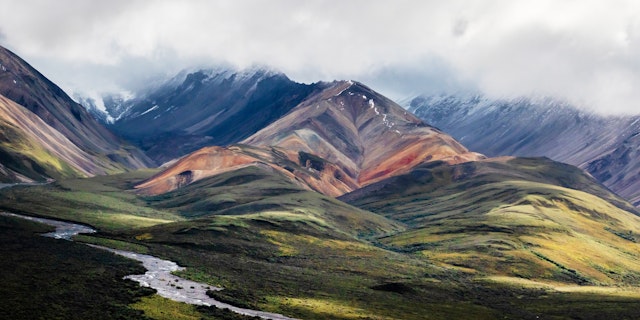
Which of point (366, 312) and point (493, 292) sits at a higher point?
point (493, 292)

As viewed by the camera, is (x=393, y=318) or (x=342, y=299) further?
(x=342, y=299)

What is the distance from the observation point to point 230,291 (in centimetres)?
15125

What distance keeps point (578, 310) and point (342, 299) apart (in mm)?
57363

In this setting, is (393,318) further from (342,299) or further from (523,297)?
(523,297)

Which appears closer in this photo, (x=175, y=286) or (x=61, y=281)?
(x=61, y=281)

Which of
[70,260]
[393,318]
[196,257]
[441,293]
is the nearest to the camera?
[393,318]

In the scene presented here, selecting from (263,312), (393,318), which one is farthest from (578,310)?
(263,312)

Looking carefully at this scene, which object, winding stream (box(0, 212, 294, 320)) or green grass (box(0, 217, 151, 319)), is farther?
winding stream (box(0, 212, 294, 320))

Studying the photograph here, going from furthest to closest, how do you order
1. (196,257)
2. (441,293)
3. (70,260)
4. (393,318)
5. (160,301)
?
(196,257), (441,293), (70,260), (393,318), (160,301)

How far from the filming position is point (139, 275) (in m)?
159

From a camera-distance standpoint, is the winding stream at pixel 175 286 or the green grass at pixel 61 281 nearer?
the green grass at pixel 61 281

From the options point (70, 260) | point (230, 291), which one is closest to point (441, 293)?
point (230, 291)

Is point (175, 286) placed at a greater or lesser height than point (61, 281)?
greater

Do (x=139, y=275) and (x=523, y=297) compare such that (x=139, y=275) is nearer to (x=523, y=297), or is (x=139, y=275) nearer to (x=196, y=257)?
(x=196, y=257)
